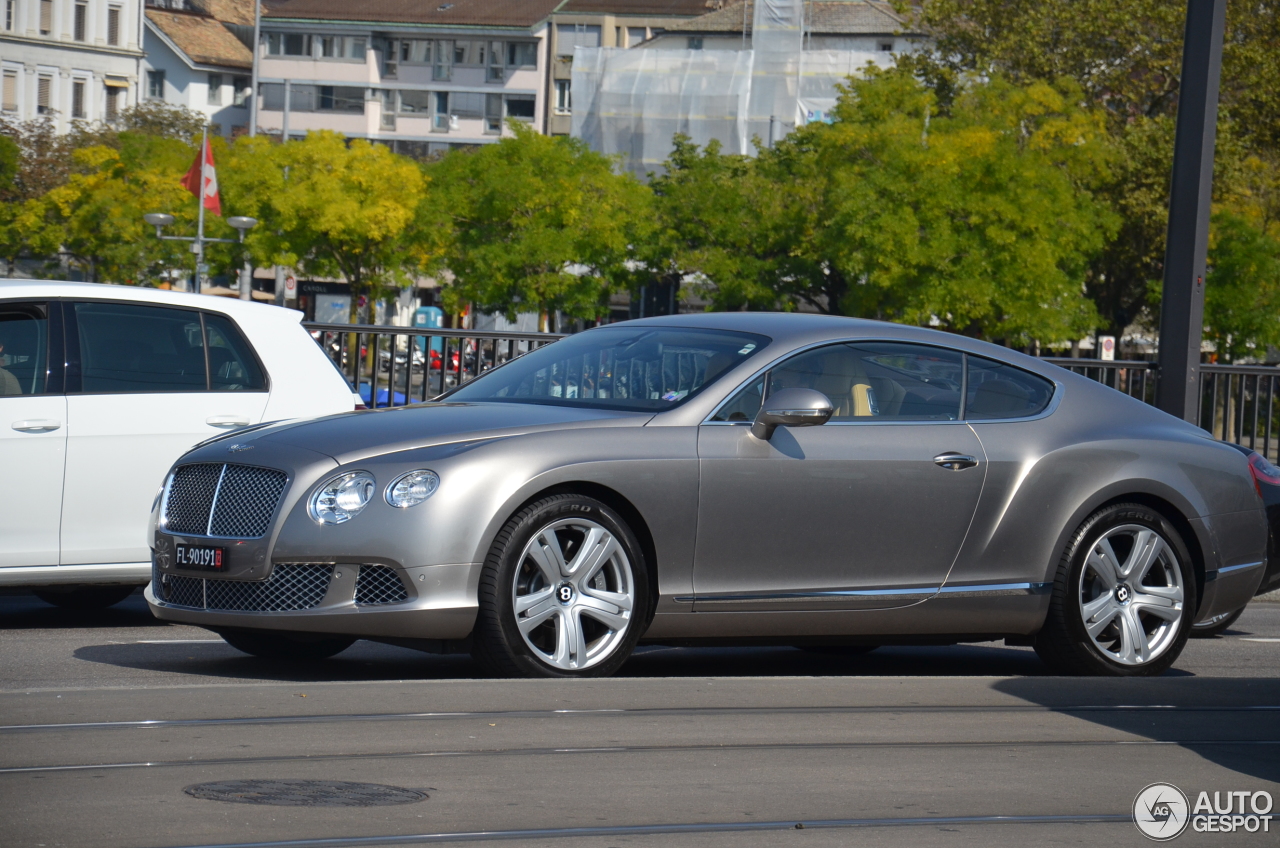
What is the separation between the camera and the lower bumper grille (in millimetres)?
6289

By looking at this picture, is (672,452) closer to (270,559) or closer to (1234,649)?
(270,559)

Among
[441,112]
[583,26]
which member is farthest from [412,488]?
[583,26]

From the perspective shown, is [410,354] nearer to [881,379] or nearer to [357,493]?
[881,379]

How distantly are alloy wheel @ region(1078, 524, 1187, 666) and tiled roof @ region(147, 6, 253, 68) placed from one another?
323ft

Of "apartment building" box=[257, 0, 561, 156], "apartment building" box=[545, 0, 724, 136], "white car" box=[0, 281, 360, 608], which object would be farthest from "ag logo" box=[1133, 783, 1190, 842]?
"apartment building" box=[545, 0, 724, 136]

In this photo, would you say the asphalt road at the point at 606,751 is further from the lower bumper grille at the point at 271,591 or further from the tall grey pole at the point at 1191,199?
the tall grey pole at the point at 1191,199

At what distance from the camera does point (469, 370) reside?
47.4 feet

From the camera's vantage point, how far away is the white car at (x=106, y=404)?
7988 mm

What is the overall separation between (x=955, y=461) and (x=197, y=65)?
98.6 meters

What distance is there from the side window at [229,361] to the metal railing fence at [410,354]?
4.73m

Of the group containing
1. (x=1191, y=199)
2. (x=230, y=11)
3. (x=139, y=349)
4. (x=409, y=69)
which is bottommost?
(x=139, y=349)

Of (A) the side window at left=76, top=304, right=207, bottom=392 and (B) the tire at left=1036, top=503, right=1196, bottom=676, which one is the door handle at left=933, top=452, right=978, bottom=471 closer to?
(B) the tire at left=1036, top=503, right=1196, bottom=676

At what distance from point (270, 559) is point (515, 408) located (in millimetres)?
1184

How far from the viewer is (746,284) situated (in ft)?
186
